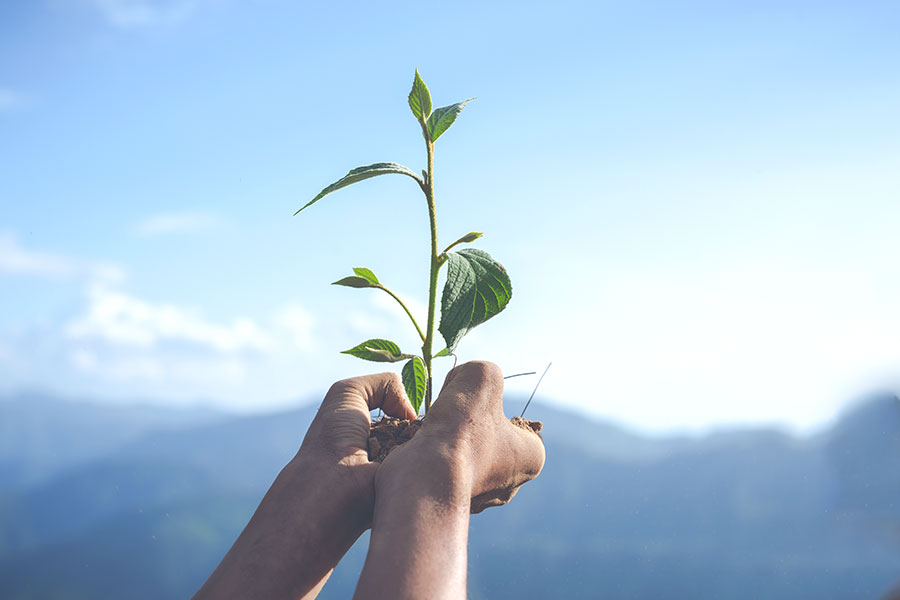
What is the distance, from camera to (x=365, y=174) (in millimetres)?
777

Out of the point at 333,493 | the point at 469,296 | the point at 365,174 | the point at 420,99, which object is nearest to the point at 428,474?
the point at 333,493

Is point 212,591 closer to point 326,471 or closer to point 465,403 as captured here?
point 326,471

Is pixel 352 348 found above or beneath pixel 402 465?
above

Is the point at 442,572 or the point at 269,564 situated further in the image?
the point at 269,564

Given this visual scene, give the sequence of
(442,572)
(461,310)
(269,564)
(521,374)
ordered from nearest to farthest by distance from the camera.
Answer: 1. (442,572)
2. (269,564)
3. (461,310)
4. (521,374)

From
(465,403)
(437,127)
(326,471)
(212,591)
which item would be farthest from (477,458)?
(437,127)

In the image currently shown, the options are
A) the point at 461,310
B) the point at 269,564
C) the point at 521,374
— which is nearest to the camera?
the point at 269,564

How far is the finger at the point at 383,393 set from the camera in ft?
2.59

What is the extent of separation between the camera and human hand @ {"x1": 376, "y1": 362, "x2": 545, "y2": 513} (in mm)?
604

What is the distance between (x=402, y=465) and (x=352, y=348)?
0.81ft

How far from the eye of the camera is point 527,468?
76 centimetres

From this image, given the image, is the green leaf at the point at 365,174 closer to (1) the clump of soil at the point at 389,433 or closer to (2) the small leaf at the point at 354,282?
(2) the small leaf at the point at 354,282

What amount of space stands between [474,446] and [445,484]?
77 mm

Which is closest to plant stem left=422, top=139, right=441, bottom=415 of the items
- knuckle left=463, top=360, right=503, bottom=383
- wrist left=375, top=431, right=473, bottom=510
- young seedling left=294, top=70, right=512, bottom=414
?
young seedling left=294, top=70, right=512, bottom=414
